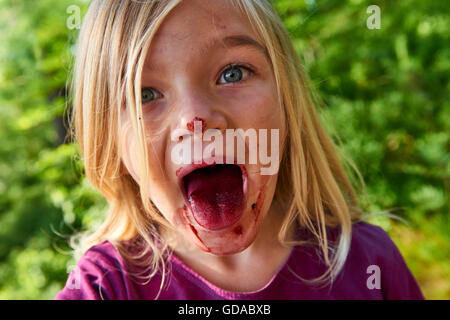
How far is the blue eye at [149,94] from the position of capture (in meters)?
0.93

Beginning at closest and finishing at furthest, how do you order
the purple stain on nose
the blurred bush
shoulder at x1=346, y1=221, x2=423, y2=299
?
the purple stain on nose
shoulder at x1=346, y1=221, x2=423, y2=299
the blurred bush

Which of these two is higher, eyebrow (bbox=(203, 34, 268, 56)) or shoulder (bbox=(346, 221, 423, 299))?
eyebrow (bbox=(203, 34, 268, 56))

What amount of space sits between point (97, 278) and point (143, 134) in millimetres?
415

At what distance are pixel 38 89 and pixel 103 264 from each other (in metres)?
1.39

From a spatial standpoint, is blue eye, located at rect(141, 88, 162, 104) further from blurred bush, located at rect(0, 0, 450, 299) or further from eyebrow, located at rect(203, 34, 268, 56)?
blurred bush, located at rect(0, 0, 450, 299)

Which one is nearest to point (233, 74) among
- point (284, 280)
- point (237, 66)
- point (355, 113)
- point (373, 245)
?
point (237, 66)

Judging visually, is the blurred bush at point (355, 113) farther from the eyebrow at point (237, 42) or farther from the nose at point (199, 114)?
the nose at point (199, 114)

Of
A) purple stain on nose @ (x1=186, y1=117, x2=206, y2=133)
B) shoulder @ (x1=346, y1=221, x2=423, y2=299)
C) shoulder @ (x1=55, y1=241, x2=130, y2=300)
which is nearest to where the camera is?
purple stain on nose @ (x1=186, y1=117, x2=206, y2=133)

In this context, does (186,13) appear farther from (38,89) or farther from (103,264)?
(38,89)

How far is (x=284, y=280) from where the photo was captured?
3.59 ft

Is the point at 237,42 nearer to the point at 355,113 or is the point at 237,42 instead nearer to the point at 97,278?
the point at 97,278

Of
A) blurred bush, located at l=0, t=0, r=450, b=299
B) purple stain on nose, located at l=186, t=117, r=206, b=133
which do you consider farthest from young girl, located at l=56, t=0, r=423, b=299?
blurred bush, located at l=0, t=0, r=450, b=299

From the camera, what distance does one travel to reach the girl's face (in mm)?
870

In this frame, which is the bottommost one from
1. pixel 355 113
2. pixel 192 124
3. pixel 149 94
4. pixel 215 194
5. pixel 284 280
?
pixel 284 280
